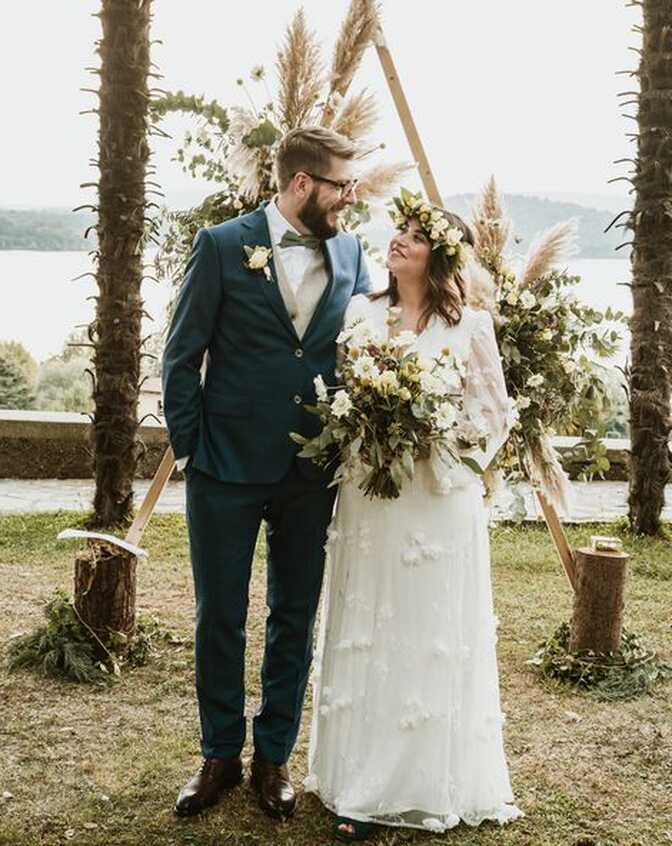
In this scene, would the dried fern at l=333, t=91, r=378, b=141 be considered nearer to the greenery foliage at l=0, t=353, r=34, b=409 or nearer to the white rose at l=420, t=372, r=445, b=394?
the white rose at l=420, t=372, r=445, b=394

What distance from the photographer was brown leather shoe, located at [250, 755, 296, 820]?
3076 millimetres

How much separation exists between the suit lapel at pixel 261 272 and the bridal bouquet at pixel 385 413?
0.21 metres

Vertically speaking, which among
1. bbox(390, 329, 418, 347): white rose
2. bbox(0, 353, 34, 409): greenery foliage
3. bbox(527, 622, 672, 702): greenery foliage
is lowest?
bbox(527, 622, 672, 702): greenery foliage

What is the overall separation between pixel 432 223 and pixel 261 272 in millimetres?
543

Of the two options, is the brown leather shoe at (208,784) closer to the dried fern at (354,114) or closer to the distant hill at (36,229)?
the dried fern at (354,114)

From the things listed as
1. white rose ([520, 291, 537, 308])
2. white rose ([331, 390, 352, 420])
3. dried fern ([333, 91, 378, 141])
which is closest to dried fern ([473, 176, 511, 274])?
white rose ([520, 291, 537, 308])

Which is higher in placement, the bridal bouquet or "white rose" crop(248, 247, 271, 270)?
"white rose" crop(248, 247, 271, 270)

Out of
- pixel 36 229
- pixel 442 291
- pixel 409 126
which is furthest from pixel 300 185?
pixel 36 229

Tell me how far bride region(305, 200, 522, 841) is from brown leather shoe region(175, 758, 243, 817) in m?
0.24

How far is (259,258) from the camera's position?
3014mm

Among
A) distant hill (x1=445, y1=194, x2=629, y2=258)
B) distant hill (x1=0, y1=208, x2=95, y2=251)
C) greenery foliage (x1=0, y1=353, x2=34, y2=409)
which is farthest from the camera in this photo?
distant hill (x1=0, y1=208, x2=95, y2=251)

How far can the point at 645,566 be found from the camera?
658cm

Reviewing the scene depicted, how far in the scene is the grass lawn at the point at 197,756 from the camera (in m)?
3.03

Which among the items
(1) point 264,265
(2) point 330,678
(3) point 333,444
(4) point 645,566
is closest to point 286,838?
(2) point 330,678
